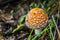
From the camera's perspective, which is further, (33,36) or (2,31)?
(2,31)

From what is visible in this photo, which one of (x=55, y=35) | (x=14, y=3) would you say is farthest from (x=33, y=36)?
(x=14, y=3)

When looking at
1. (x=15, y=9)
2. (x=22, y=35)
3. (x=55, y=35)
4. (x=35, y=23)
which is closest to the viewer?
(x=35, y=23)

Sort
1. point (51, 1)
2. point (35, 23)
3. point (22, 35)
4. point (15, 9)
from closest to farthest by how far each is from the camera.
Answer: point (35, 23) < point (22, 35) < point (51, 1) < point (15, 9)

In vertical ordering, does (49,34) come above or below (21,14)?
below

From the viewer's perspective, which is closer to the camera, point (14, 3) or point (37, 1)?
point (37, 1)

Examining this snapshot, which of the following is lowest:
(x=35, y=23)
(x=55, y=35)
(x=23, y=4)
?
(x=55, y=35)

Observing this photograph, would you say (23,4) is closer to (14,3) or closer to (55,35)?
(14,3)

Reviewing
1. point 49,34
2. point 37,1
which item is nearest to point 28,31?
point 49,34

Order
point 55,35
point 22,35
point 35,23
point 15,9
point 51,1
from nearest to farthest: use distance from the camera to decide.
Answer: point 35,23 → point 55,35 → point 22,35 → point 51,1 → point 15,9

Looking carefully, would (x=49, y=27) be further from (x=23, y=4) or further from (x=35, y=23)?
(x=23, y=4)
